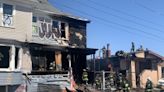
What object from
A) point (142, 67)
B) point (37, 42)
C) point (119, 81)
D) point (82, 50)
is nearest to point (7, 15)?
point (37, 42)

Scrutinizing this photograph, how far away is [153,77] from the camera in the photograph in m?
43.3

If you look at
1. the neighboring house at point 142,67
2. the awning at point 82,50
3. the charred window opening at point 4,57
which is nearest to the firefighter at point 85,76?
the awning at point 82,50

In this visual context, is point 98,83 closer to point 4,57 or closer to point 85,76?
point 85,76

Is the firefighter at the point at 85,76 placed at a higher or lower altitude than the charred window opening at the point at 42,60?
lower

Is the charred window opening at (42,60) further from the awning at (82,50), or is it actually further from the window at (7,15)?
the window at (7,15)

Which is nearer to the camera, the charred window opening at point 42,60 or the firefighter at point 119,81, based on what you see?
the charred window opening at point 42,60

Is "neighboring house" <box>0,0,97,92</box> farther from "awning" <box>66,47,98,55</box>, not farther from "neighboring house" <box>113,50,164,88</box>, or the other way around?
"neighboring house" <box>113,50,164,88</box>

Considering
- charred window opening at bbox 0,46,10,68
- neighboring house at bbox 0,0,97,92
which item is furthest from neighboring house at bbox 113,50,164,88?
charred window opening at bbox 0,46,10,68

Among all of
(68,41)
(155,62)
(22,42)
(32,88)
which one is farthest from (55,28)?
(155,62)

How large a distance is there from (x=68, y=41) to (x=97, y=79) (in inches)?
171

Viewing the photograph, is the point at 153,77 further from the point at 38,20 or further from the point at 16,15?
the point at 16,15

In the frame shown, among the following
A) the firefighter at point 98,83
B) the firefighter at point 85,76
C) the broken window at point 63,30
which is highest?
the broken window at point 63,30

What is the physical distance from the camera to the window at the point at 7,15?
96.0 feet

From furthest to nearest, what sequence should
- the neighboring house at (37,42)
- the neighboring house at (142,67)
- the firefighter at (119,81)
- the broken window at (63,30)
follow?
the neighboring house at (142,67)
the broken window at (63,30)
the firefighter at (119,81)
the neighboring house at (37,42)
